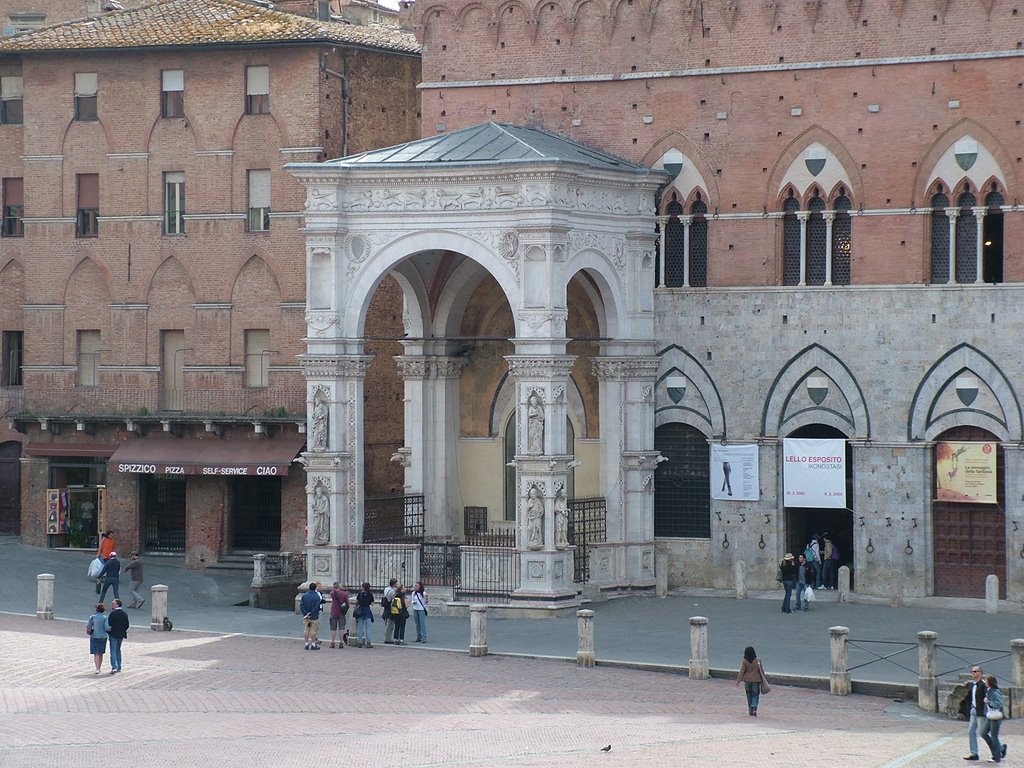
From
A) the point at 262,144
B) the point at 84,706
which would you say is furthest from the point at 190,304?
the point at 84,706

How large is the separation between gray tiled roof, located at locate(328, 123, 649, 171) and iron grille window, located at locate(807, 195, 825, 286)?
3.46 meters

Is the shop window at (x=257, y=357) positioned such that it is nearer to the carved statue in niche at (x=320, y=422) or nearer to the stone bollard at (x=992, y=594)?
the carved statue in niche at (x=320, y=422)

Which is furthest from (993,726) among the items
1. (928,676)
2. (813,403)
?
(813,403)

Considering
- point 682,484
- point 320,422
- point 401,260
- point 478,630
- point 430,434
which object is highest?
point 401,260

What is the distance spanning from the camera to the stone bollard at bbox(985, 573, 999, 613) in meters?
34.9

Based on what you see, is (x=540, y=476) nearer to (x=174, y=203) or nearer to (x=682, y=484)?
(x=682, y=484)

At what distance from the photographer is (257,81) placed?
146 feet

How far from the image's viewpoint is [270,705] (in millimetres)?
27109

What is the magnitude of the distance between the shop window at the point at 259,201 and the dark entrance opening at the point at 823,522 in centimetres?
1426

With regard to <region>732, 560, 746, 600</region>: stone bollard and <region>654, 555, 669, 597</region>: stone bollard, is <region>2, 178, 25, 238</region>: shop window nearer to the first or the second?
<region>654, 555, 669, 597</region>: stone bollard

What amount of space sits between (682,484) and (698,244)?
4.94 metres

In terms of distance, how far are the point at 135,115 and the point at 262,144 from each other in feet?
11.4

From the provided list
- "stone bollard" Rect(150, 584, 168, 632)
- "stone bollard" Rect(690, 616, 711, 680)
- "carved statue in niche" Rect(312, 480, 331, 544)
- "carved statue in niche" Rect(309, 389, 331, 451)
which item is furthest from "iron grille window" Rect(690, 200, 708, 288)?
"stone bollard" Rect(150, 584, 168, 632)

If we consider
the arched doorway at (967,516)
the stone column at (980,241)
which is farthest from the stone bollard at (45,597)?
the stone column at (980,241)
